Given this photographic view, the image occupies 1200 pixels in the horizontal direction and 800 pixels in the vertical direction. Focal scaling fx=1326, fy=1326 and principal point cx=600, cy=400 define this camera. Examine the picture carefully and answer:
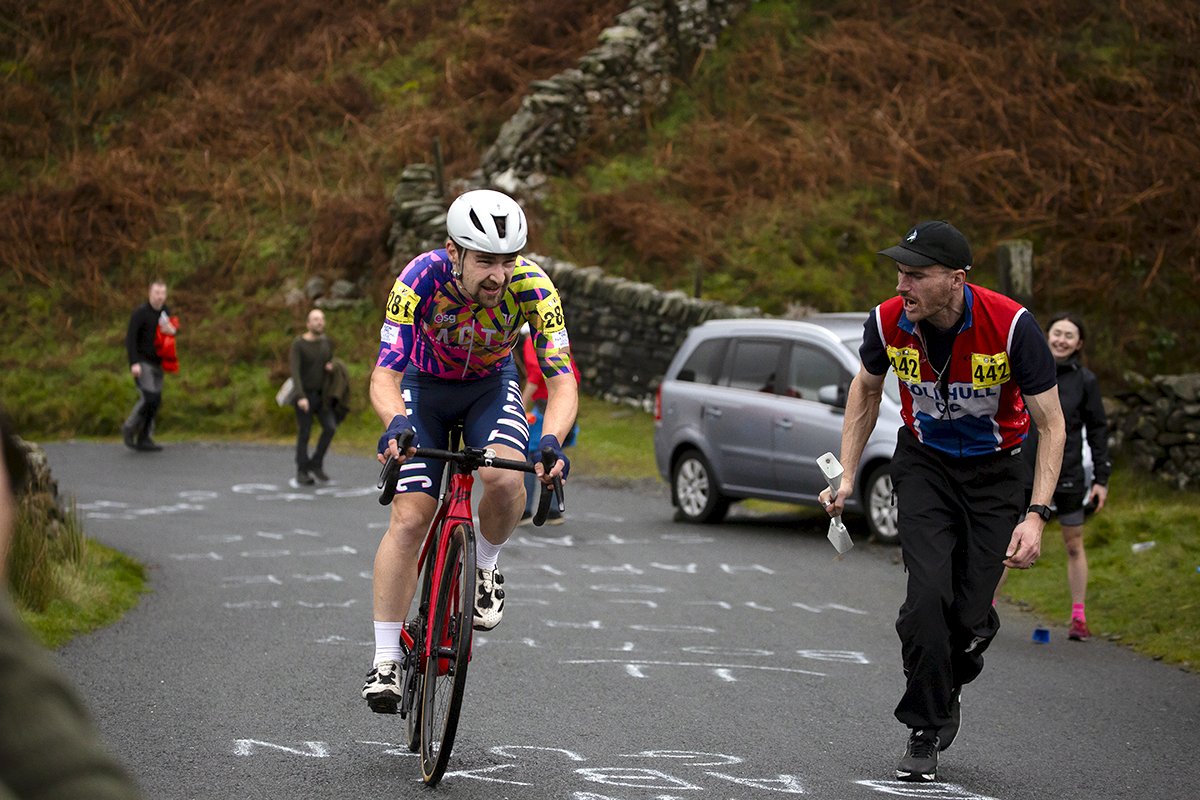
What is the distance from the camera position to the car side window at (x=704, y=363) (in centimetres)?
1409

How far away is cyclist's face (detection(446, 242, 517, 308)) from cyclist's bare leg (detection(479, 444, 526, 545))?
2.05 feet

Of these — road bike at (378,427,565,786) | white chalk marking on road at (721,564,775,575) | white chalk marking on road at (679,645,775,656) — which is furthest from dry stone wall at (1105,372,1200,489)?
road bike at (378,427,565,786)

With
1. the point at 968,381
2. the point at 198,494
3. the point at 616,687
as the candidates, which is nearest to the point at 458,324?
the point at 968,381

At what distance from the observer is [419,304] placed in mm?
5395

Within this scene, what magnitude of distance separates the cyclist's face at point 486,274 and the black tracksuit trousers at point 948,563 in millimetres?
1869

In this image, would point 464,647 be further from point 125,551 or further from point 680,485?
point 680,485

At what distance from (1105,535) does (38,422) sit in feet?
58.9

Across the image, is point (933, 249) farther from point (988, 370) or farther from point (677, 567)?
point (677, 567)

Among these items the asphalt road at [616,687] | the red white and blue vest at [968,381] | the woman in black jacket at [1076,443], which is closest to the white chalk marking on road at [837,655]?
the asphalt road at [616,687]

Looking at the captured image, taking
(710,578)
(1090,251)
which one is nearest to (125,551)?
(710,578)

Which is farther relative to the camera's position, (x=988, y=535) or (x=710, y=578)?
(x=710, y=578)

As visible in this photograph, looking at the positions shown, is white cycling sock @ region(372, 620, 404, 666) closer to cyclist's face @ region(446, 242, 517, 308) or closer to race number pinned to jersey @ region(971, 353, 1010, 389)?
cyclist's face @ region(446, 242, 517, 308)

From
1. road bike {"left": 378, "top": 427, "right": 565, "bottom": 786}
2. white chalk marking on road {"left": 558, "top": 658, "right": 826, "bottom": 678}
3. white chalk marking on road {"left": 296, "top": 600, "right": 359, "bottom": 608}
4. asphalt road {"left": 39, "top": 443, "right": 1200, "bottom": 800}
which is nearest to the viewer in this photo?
road bike {"left": 378, "top": 427, "right": 565, "bottom": 786}

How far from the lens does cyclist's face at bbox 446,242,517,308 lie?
5.24 metres
